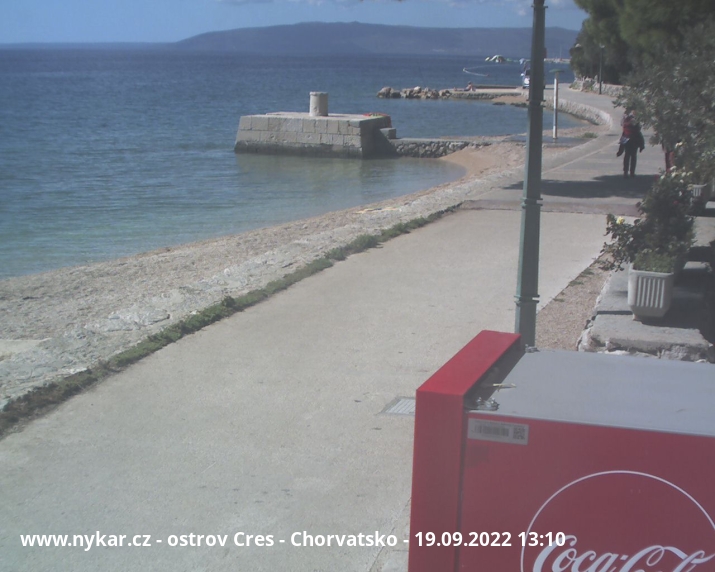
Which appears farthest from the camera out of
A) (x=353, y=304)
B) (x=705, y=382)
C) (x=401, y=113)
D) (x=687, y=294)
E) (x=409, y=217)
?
(x=401, y=113)

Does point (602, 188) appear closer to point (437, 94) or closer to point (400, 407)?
point (400, 407)

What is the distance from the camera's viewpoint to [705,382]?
8.76 ft

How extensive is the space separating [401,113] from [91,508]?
55927 millimetres

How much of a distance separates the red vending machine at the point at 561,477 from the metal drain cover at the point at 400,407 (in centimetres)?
241

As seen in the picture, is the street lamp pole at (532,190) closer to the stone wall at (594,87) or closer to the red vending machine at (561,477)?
the red vending machine at (561,477)

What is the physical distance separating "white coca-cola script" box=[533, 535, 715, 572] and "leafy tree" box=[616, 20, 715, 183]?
4.12 metres

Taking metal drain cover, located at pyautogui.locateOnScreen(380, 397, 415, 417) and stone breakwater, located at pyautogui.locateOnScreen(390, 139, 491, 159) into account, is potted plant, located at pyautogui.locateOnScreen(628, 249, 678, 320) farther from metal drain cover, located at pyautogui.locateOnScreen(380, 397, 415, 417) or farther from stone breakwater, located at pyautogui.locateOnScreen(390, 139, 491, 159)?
stone breakwater, located at pyautogui.locateOnScreen(390, 139, 491, 159)

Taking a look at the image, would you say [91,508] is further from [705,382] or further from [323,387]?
[705,382]

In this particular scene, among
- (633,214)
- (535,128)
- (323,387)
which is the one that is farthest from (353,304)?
(633,214)

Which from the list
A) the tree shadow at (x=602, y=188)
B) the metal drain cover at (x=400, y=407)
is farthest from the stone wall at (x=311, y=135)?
the metal drain cover at (x=400, y=407)

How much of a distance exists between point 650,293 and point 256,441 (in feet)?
9.22

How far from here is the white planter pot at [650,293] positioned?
5.44m

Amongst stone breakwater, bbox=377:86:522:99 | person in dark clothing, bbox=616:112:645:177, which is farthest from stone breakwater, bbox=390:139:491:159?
stone breakwater, bbox=377:86:522:99

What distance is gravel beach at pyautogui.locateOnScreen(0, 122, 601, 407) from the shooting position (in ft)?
20.0
